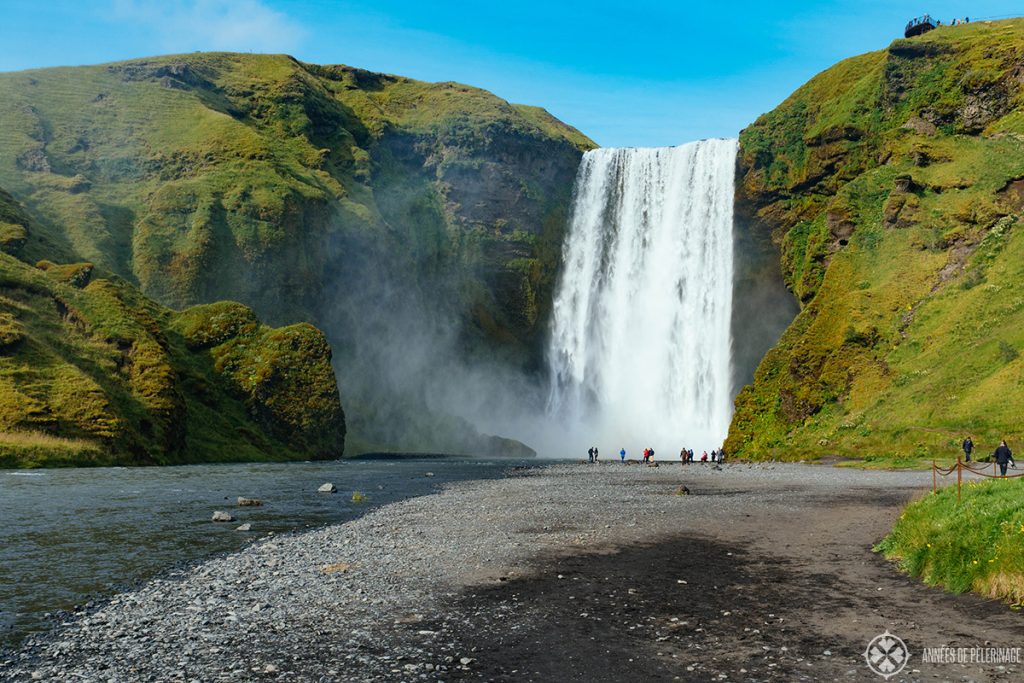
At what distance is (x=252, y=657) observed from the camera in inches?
449

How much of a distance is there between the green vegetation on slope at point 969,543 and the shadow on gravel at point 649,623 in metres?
2.22

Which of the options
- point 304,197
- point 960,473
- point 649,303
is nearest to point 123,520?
point 960,473

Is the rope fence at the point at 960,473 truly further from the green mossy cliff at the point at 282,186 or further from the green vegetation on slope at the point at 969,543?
the green mossy cliff at the point at 282,186

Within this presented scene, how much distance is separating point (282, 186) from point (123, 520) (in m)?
88.5

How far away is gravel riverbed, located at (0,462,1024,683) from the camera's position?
10898mm

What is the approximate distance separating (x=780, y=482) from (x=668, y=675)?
30837 millimetres

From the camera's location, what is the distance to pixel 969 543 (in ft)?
47.6

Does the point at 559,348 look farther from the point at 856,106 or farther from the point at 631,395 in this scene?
the point at 856,106

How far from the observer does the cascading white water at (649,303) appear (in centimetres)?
8806

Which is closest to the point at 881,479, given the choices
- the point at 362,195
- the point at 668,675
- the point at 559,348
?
the point at 668,675

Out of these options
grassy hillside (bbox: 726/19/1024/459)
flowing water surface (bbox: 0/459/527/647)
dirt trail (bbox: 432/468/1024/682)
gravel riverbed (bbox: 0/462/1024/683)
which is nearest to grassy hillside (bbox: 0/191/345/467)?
flowing water surface (bbox: 0/459/527/647)

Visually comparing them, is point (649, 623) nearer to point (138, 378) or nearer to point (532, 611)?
point (532, 611)

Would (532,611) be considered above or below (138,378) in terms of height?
below

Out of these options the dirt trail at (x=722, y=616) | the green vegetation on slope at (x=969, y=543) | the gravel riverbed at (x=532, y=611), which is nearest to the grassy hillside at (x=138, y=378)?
the gravel riverbed at (x=532, y=611)
